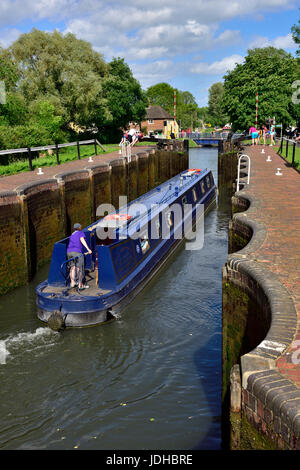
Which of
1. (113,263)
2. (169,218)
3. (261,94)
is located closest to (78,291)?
(113,263)

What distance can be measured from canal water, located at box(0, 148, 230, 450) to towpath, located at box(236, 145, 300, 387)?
2780mm

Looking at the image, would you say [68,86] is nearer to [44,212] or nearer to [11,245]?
[44,212]

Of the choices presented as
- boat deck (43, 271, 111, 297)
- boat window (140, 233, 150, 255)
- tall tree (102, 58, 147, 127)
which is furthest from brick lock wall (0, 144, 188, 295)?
tall tree (102, 58, 147, 127)

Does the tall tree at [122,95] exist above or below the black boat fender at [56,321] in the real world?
above

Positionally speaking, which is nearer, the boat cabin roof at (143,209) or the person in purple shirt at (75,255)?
the person in purple shirt at (75,255)

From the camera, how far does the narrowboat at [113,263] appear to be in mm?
10586

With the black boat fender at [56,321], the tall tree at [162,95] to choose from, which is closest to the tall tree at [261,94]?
the black boat fender at [56,321]

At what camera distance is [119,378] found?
29.2 ft

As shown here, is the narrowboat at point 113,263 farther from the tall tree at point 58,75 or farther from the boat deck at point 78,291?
the tall tree at point 58,75

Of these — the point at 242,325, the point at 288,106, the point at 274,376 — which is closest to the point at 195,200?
the point at 242,325

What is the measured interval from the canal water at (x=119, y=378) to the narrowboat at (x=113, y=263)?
0.47m

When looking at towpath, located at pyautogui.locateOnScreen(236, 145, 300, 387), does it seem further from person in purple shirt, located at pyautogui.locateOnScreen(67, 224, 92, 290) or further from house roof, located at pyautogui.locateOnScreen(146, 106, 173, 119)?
house roof, located at pyautogui.locateOnScreen(146, 106, 173, 119)

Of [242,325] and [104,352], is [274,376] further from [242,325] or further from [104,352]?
[104,352]

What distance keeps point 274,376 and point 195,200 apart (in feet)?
60.8
